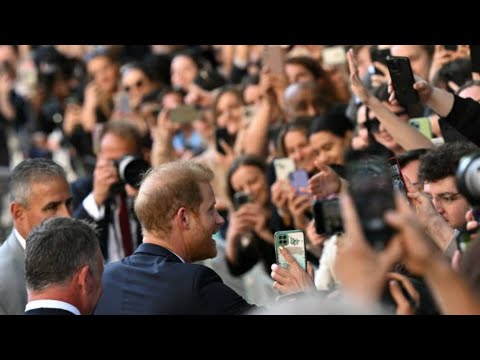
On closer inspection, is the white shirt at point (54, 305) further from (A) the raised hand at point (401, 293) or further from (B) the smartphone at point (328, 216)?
(B) the smartphone at point (328, 216)

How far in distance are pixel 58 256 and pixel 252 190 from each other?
2.85 metres

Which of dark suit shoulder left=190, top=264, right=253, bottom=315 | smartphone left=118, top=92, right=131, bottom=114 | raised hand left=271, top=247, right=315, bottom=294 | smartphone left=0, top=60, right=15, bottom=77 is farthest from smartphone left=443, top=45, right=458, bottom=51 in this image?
smartphone left=0, top=60, right=15, bottom=77

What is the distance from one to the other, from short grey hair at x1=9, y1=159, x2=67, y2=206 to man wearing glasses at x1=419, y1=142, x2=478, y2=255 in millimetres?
1606

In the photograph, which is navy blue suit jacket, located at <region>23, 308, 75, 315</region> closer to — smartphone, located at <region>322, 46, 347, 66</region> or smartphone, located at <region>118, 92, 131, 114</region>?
→ smartphone, located at <region>322, 46, 347, 66</region>

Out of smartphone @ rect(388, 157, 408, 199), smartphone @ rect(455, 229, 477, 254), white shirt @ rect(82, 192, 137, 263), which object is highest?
smartphone @ rect(388, 157, 408, 199)

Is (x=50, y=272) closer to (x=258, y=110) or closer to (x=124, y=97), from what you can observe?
(x=258, y=110)

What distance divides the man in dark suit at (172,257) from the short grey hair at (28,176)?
1.13 metres

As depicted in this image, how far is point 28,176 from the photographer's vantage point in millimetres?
4871

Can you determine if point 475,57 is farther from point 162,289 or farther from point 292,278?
point 162,289

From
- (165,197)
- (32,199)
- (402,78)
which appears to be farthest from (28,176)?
(402,78)

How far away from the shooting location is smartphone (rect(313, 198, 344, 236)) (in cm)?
490
